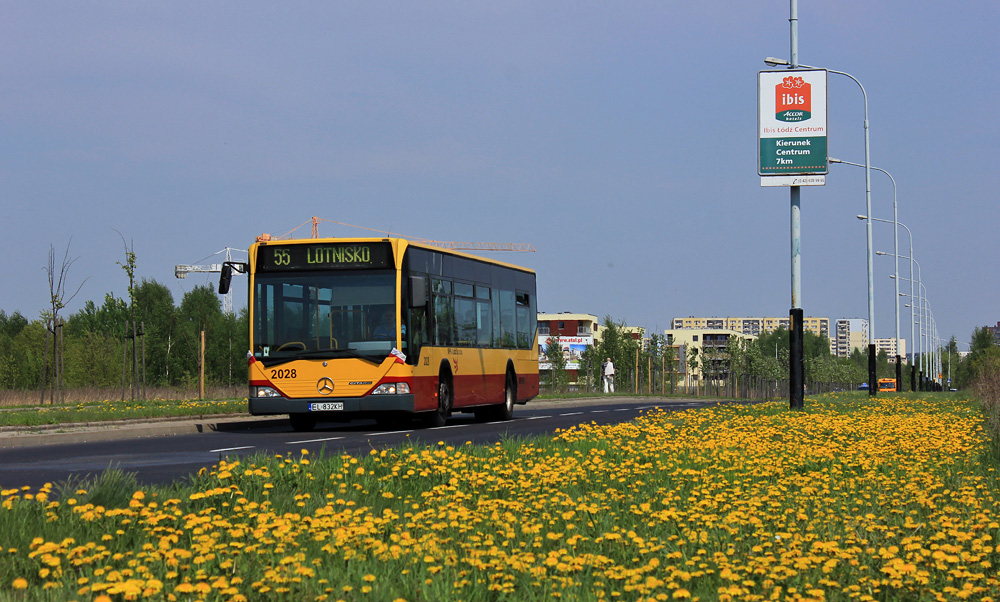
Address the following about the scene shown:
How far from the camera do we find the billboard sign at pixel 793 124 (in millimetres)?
24250

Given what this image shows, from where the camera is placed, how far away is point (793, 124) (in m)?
24.5

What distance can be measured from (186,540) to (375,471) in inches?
134

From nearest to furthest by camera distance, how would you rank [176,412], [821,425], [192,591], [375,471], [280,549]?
[192,591]
[280,549]
[375,471]
[821,425]
[176,412]

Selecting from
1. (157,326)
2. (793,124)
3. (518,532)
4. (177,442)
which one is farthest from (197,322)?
(518,532)

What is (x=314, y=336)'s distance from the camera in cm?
1898

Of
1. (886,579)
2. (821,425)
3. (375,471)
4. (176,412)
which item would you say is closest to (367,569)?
(886,579)

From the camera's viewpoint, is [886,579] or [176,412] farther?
[176,412]

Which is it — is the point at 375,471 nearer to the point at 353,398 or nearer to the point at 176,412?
the point at 353,398

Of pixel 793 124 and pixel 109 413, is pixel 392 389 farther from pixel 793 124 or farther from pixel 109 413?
pixel 793 124

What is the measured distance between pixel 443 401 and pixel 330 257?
3570mm

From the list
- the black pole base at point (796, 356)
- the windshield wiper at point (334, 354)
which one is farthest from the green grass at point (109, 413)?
the black pole base at point (796, 356)

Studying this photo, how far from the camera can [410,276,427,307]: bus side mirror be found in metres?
18.9

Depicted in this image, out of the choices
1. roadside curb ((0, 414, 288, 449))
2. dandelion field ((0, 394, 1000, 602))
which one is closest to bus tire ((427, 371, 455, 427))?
roadside curb ((0, 414, 288, 449))

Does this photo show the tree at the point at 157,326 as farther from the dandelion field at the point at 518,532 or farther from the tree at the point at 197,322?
the dandelion field at the point at 518,532
